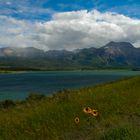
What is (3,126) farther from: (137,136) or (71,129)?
(137,136)

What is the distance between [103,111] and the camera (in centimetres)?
1279

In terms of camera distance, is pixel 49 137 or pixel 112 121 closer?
pixel 49 137

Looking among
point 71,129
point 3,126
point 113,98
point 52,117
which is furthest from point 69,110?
point 113,98

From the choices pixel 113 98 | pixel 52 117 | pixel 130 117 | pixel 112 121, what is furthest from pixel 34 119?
pixel 113 98

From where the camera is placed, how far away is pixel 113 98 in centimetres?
1547

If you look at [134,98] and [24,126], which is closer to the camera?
[24,126]

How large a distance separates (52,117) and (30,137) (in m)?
2.03

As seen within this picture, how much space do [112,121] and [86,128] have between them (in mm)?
1392

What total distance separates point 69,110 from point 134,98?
5241 millimetres

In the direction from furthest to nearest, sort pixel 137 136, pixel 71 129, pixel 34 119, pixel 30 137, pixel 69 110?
pixel 69 110
pixel 34 119
pixel 71 129
pixel 30 137
pixel 137 136

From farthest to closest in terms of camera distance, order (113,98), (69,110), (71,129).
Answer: (113,98)
(69,110)
(71,129)

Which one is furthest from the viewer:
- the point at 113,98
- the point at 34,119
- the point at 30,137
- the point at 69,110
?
the point at 113,98

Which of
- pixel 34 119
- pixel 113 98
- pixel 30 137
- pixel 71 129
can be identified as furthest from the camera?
pixel 113 98

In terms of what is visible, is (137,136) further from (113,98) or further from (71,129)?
(113,98)
